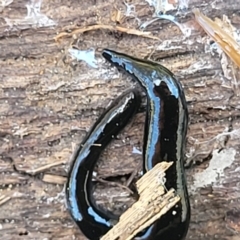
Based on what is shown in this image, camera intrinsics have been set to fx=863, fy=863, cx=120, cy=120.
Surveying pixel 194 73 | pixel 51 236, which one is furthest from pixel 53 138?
pixel 194 73

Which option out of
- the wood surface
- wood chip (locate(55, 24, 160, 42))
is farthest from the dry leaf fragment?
wood chip (locate(55, 24, 160, 42))

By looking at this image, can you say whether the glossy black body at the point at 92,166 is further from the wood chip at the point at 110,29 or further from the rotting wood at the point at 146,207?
the wood chip at the point at 110,29

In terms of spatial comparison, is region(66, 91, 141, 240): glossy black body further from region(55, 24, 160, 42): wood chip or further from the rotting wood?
region(55, 24, 160, 42): wood chip

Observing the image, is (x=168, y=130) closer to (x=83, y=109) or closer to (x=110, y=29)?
(x=83, y=109)

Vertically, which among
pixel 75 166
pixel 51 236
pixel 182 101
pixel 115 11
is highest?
pixel 115 11

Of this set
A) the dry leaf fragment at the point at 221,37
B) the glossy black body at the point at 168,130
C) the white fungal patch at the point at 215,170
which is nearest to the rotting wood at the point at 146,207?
the glossy black body at the point at 168,130

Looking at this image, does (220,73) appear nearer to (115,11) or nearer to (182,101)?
(182,101)

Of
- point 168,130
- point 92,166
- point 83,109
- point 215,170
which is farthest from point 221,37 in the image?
point 92,166

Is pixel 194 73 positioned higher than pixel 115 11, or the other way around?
pixel 115 11
